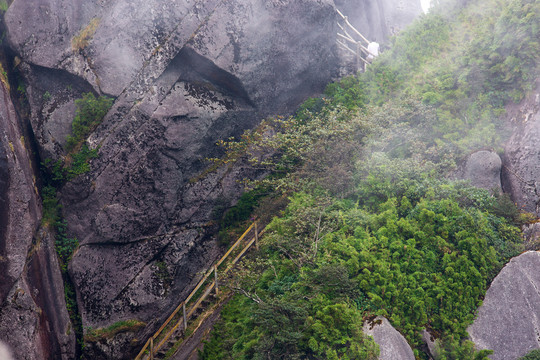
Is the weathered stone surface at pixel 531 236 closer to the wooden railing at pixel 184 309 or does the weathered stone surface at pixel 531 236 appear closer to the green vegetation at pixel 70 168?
the wooden railing at pixel 184 309

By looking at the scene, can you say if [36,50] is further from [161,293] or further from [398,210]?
[398,210]

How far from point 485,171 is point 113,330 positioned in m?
12.5

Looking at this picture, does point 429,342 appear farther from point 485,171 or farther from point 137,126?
point 137,126

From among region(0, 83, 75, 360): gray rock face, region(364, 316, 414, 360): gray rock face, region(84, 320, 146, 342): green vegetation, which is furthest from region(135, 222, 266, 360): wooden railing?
region(364, 316, 414, 360): gray rock face

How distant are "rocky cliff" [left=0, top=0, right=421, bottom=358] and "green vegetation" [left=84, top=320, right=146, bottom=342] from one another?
0.18 metres

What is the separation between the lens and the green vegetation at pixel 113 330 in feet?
42.1

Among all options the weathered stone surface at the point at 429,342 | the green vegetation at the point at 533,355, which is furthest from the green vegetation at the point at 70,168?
the green vegetation at the point at 533,355

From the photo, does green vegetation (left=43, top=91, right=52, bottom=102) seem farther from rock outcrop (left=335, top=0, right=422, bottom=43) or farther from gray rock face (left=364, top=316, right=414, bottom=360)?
rock outcrop (left=335, top=0, right=422, bottom=43)

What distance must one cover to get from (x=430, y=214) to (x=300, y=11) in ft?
33.7

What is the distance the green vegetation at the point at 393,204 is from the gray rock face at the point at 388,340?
27 cm

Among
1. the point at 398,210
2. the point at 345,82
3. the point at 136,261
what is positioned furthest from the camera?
the point at 345,82

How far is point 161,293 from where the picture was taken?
45.4 feet

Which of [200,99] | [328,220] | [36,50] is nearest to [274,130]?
[200,99]

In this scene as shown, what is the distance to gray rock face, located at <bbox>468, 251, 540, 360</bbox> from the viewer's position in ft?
28.0
